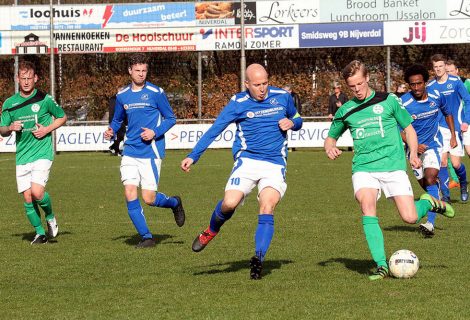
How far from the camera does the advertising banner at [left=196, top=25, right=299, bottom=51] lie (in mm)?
32500

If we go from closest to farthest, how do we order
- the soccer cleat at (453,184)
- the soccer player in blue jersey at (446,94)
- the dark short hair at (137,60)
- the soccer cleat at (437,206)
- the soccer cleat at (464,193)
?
the soccer cleat at (437,206) < the dark short hair at (137,60) < the soccer player in blue jersey at (446,94) < the soccer cleat at (464,193) < the soccer cleat at (453,184)

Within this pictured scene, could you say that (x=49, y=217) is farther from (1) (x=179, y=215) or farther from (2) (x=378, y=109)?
(2) (x=378, y=109)

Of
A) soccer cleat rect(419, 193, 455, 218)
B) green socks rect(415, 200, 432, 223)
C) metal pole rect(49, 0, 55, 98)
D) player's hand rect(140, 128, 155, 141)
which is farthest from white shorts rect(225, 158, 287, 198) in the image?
metal pole rect(49, 0, 55, 98)

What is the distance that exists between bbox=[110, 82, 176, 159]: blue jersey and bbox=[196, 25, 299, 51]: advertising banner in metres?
21.6

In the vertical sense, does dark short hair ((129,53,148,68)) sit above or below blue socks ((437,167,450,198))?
above

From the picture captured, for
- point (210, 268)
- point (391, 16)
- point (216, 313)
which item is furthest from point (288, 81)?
point (216, 313)

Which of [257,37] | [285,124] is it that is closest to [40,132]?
[285,124]

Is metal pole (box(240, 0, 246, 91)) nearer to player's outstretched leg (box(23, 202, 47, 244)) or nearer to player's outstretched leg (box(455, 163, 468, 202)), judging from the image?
player's outstretched leg (box(455, 163, 468, 202))

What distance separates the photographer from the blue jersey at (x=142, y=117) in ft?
36.0

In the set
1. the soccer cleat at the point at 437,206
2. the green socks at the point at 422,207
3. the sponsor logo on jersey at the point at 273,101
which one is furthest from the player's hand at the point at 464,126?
A: the sponsor logo on jersey at the point at 273,101

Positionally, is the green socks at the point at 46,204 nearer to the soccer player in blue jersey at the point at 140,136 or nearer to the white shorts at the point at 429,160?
the soccer player in blue jersey at the point at 140,136

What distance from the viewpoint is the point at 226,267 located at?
926cm

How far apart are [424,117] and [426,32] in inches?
837

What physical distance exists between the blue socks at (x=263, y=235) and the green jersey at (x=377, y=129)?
899 mm
